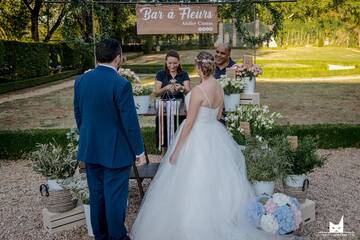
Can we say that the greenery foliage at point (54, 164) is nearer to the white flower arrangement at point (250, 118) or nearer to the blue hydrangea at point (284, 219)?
the white flower arrangement at point (250, 118)

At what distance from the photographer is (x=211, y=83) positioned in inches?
146

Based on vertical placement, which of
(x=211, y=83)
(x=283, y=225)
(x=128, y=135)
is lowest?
(x=283, y=225)

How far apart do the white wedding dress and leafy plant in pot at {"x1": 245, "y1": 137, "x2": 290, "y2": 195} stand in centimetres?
10

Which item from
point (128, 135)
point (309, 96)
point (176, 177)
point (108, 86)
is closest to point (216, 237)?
point (176, 177)

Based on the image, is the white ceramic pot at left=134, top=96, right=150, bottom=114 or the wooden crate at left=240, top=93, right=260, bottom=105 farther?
the wooden crate at left=240, top=93, right=260, bottom=105

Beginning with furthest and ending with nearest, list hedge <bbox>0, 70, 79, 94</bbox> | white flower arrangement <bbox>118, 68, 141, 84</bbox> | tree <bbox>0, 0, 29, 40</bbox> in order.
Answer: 1. tree <bbox>0, 0, 29, 40</bbox>
2. hedge <bbox>0, 70, 79, 94</bbox>
3. white flower arrangement <bbox>118, 68, 141, 84</bbox>

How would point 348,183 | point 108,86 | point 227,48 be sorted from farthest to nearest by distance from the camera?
point 348,183 → point 227,48 → point 108,86

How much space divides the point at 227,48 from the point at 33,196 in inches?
119

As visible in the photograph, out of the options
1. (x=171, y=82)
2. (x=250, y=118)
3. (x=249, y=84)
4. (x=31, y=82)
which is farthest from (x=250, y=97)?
(x=31, y=82)

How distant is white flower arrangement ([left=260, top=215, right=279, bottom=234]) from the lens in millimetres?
3400

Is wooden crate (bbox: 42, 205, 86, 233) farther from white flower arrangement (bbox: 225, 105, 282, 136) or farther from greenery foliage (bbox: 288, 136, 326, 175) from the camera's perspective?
greenery foliage (bbox: 288, 136, 326, 175)

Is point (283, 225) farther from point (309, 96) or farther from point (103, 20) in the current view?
point (309, 96)

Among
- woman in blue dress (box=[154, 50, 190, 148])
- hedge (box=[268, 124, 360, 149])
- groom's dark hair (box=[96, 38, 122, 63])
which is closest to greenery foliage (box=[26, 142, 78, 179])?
woman in blue dress (box=[154, 50, 190, 148])

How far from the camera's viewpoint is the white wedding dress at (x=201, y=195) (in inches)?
139
